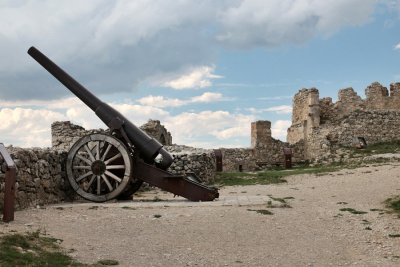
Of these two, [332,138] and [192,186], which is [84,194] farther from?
[332,138]

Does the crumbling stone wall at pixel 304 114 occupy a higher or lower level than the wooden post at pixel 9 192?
higher

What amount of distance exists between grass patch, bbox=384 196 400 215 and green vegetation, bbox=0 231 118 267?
22.9 ft

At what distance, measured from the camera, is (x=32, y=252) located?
6.27 metres

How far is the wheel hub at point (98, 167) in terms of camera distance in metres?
11.6

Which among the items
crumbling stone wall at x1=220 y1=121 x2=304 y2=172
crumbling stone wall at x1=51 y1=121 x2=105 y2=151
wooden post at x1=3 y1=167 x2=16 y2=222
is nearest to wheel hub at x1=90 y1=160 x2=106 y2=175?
wooden post at x1=3 y1=167 x2=16 y2=222

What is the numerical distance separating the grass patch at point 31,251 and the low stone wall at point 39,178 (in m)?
2.49

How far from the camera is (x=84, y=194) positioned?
463 inches

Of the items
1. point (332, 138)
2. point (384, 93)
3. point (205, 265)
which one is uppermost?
point (384, 93)

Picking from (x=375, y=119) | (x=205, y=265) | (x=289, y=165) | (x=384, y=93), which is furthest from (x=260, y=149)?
(x=205, y=265)

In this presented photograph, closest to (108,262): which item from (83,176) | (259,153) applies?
(83,176)

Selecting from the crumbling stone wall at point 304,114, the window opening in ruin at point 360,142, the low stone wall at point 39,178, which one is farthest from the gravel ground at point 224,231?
the crumbling stone wall at point 304,114

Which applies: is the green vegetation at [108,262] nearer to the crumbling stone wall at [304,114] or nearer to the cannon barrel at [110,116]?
the cannon barrel at [110,116]

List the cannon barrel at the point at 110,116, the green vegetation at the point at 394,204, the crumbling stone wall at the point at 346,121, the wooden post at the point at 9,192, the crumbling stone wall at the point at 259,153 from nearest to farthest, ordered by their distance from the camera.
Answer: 1. the wooden post at the point at 9,192
2. the green vegetation at the point at 394,204
3. the cannon barrel at the point at 110,116
4. the crumbling stone wall at the point at 346,121
5. the crumbling stone wall at the point at 259,153

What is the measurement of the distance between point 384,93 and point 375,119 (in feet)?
23.0
